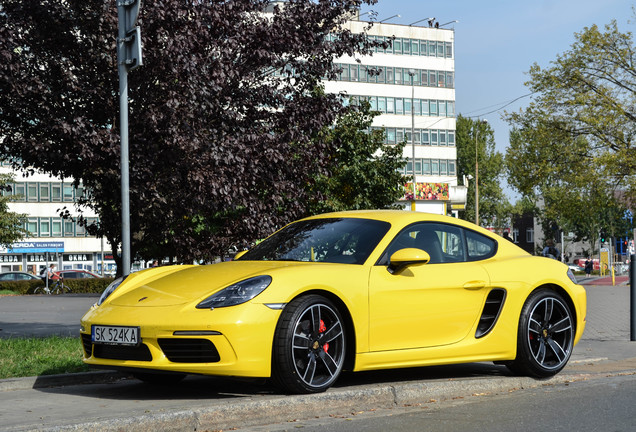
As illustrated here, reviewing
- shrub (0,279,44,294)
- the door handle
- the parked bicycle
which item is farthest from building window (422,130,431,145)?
the door handle

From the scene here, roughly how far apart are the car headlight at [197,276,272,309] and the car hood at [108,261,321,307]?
58mm

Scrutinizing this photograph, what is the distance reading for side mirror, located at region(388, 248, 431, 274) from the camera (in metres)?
6.84

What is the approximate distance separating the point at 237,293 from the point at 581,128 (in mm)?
36787

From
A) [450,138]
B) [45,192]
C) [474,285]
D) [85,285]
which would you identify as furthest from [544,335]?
[450,138]

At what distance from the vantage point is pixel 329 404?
618 cm

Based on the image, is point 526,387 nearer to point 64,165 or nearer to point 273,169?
point 273,169

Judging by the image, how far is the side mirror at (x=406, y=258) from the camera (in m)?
6.84

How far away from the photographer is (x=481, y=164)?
10231 cm

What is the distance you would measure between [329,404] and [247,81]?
6088mm

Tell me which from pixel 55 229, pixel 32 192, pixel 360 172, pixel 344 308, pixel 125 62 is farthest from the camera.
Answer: pixel 55 229

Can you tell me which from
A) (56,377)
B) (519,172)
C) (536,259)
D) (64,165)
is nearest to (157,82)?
(64,165)

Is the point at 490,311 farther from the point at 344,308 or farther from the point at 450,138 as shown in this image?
the point at 450,138

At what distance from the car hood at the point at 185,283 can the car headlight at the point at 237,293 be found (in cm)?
6

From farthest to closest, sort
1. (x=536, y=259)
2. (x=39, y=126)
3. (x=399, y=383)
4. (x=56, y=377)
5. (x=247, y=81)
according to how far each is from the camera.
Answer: (x=247, y=81) < (x=39, y=126) < (x=536, y=259) < (x=56, y=377) < (x=399, y=383)
